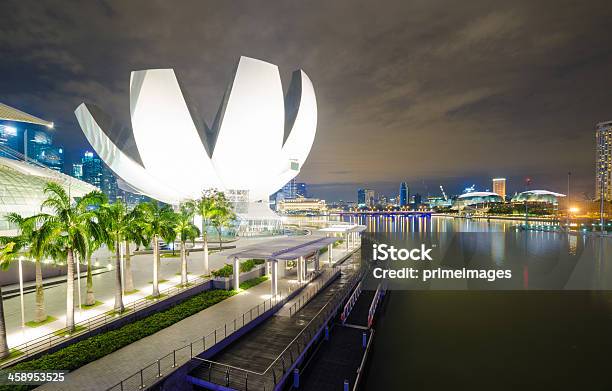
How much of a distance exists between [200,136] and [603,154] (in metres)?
186

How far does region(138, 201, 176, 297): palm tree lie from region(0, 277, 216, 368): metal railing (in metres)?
0.82

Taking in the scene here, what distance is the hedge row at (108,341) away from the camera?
8414 mm

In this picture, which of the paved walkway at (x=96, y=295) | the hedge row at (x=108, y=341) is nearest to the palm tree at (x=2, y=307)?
the hedge row at (x=108, y=341)

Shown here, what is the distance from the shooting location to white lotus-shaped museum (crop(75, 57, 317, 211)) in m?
32.5

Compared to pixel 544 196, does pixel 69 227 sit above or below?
above

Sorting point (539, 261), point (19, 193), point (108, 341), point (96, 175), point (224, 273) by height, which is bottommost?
point (539, 261)

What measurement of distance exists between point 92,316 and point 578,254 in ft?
159

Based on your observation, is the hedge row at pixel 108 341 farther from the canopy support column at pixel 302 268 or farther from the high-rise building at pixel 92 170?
the high-rise building at pixel 92 170

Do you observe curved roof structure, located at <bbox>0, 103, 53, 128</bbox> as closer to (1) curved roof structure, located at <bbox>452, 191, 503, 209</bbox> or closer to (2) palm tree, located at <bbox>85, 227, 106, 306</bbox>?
(2) palm tree, located at <bbox>85, 227, 106, 306</bbox>

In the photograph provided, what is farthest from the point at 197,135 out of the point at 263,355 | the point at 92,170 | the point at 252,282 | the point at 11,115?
the point at 92,170

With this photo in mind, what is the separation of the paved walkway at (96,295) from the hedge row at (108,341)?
164 centimetres

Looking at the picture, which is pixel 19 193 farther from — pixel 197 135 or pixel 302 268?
pixel 302 268

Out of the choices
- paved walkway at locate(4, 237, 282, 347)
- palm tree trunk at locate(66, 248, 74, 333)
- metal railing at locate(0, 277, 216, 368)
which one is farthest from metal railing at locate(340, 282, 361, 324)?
palm tree trunk at locate(66, 248, 74, 333)

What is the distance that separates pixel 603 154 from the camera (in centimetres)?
14388
